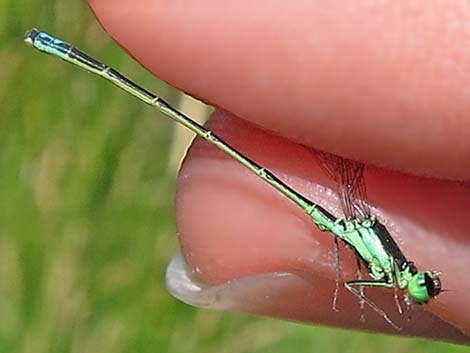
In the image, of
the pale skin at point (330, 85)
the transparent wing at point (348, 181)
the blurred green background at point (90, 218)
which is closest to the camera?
the pale skin at point (330, 85)

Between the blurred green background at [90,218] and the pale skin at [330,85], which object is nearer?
the pale skin at [330,85]

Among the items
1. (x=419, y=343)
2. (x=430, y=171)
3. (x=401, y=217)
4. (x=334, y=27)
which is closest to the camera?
(x=334, y=27)

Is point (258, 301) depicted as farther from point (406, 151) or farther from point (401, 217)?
point (406, 151)

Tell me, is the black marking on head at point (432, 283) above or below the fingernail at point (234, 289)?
above

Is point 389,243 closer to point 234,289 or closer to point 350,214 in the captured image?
point 350,214

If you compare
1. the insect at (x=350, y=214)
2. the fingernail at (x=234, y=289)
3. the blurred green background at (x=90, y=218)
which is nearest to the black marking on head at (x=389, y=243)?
the insect at (x=350, y=214)

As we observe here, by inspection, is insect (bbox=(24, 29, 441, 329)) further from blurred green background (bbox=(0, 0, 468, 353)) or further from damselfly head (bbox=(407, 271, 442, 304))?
blurred green background (bbox=(0, 0, 468, 353))

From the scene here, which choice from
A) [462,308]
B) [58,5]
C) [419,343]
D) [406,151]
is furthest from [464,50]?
[58,5]

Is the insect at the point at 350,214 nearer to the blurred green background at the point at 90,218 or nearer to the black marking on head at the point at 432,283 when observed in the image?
the black marking on head at the point at 432,283
